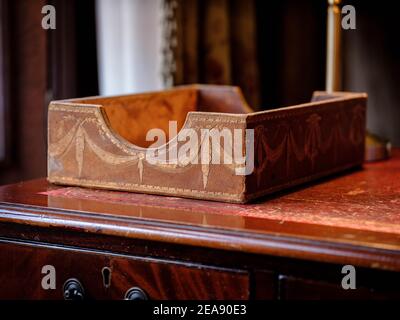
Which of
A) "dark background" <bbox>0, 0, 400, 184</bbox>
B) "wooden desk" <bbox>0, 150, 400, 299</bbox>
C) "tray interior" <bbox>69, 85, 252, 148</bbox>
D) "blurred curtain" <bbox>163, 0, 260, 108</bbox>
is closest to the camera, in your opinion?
"wooden desk" <bbox>0, 150, 400, 299</bbox>

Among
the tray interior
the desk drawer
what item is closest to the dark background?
the tray interior

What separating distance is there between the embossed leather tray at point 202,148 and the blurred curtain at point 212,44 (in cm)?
72

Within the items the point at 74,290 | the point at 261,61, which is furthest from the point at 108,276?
the point at 261,61

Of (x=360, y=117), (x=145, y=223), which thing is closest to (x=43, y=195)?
(x=145, y=223)

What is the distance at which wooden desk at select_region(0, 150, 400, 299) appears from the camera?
0.97 metres

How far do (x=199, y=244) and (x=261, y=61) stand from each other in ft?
4.74

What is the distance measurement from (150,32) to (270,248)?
4.27ft

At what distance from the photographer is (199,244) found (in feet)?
3.36

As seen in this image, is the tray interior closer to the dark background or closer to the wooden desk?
the wooden desk

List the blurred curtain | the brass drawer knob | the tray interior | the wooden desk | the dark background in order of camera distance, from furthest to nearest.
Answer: the blurred curtain, the dark background, the tray interior, the brass drawer knob, the wooden desk

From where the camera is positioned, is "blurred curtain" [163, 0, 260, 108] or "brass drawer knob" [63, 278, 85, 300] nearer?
"brass drawer knob" [63, 278, 85, 300]

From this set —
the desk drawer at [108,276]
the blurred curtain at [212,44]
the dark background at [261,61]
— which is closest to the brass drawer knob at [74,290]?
the desk drawer at [108,276]

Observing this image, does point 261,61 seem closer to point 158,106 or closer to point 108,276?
point 158,106
